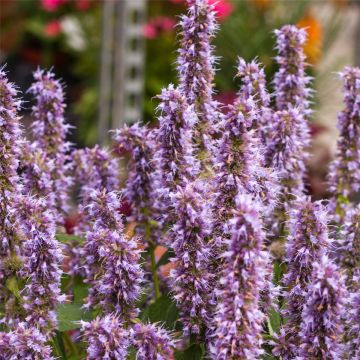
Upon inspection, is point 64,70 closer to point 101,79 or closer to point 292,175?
point 101,79

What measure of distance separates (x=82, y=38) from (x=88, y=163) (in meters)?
8.56

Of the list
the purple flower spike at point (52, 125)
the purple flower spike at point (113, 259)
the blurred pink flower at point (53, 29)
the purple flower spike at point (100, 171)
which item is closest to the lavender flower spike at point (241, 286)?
the purple flower spike at point (113, 259)

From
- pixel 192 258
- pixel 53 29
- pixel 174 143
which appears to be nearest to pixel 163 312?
pixel 192 258

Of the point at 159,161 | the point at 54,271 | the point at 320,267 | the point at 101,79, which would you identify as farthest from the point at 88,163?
the point at 101,79

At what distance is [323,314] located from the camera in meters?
1.74

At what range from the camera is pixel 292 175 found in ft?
8.23

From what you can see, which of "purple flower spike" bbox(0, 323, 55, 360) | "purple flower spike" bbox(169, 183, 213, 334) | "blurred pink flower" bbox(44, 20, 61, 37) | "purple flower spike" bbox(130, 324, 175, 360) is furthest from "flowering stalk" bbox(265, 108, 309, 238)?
"blurred pink flower" bbox(44, 20, 61, 37)

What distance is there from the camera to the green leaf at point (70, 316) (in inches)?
84.3

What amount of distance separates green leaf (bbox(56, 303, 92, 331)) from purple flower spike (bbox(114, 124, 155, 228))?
1.08 feet

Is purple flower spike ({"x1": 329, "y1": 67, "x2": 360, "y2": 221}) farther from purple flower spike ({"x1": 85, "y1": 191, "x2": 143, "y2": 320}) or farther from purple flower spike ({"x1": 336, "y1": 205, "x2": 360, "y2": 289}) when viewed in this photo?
purple flower spike ({"x1": 85, "y1": 191, "x2": 143, "y2": 320})

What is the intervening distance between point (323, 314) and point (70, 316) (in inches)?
29.3

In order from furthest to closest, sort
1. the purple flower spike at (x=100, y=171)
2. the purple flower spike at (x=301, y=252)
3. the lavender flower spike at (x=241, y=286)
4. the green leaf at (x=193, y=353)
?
the purple flower spike at (x=100, y=171)
the green leaf at (x=193, y=353)
the purple flower spike at (x=301, y=252)
the lavender flower spike at (x=241, y=286)

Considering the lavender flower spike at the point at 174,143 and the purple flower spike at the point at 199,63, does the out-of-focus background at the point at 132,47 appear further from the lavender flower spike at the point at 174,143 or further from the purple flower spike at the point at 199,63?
the lavender flower spike at the point at 174,143

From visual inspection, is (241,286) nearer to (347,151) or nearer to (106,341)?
(106,341)
